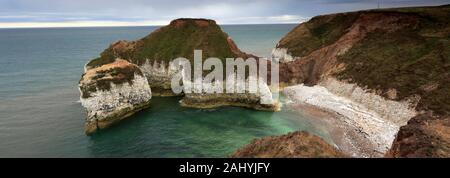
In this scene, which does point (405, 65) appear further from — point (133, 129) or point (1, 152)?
point (1, 152)

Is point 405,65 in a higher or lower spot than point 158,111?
higher

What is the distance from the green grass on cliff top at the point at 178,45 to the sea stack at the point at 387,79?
53.7ft

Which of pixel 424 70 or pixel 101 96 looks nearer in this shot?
pixel 101 96

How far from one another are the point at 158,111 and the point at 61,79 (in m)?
40.4

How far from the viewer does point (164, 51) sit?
62.2 m

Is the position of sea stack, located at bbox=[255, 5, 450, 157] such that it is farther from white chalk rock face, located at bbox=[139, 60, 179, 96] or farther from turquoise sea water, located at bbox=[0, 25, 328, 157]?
white chalk rock face, located at bbox=[139, 60, 179, 96]

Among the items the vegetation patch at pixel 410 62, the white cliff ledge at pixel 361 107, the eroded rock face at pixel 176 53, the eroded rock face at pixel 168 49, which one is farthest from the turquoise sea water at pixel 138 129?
the vegetation patch at pixel 410 62

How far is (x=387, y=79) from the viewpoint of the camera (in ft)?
167

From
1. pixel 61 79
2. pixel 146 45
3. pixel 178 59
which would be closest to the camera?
pixel 178 59

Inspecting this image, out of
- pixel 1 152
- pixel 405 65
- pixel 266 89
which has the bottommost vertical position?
pixel 1 152

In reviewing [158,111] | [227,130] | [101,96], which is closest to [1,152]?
[101,96]

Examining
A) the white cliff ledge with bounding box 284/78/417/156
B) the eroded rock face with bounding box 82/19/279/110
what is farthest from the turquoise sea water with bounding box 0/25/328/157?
the white cliff ledge with bounding box 284/78/417/156

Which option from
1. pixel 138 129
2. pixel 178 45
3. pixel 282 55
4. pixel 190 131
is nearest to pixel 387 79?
pixel 190 131

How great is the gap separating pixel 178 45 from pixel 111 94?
72.3ft
